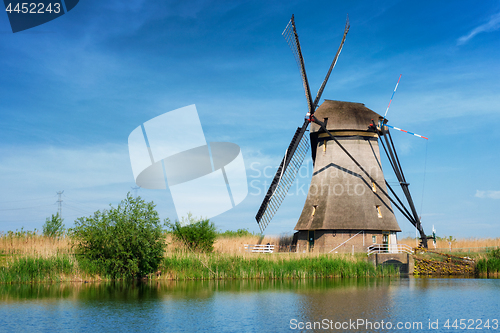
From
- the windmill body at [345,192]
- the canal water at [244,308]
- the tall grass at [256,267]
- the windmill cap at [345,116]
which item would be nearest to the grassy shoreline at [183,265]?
the tall grass at [256,267]

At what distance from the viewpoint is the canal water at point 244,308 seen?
10000 mm

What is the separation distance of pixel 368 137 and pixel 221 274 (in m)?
12.9

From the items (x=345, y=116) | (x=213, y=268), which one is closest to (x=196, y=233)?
(x=213, y=268)

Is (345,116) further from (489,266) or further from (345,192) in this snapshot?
(489,266)

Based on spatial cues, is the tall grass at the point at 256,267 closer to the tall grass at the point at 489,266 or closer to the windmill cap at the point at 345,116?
the tall grass at the point at 489,266

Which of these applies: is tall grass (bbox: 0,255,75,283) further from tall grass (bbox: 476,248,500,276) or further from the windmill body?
tall grass (bbox: 476,248,500,276)

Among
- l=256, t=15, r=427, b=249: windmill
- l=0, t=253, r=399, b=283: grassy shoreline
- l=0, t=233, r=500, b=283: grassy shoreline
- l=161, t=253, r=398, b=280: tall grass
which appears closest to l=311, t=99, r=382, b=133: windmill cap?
l=256, t=15, r=427, b=249: windmill

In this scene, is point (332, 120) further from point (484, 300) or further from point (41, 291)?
point (41, 291)

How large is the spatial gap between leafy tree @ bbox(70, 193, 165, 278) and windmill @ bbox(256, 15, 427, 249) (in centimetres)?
896

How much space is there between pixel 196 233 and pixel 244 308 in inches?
489

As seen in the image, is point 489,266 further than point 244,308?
Yes

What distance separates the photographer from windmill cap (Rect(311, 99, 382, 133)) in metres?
26.8

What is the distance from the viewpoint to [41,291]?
15.2 metres

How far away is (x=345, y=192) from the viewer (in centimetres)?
2669
